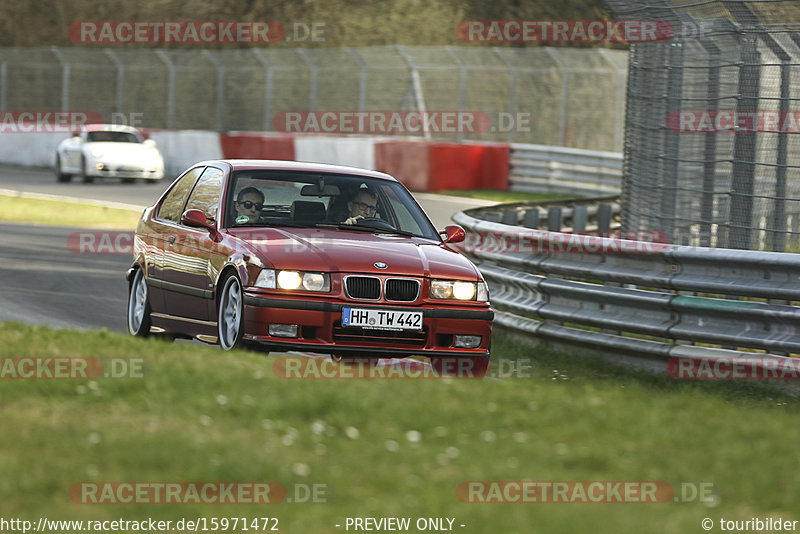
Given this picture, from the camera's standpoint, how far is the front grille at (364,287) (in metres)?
8.98

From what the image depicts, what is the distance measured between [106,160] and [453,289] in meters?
22.9

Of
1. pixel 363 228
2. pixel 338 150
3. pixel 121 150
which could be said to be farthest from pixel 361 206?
pixel 121 150

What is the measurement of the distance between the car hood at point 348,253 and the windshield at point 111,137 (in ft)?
75.0

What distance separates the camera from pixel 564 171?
95.4ft

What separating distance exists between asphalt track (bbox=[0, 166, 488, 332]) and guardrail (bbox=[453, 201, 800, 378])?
3263mm

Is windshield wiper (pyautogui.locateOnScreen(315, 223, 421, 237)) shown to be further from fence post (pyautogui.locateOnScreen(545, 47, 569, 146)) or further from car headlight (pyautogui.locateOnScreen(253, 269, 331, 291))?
fence post (pyautogui.locateOnScreen(545, 47, 569, 146))

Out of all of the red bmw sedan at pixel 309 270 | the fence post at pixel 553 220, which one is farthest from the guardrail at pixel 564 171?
the red bmw sedan at pixel 309 270

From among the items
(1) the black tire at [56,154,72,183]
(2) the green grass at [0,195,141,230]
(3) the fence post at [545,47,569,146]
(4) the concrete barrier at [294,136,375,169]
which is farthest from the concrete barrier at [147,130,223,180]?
(3) the fence post at [545,47,569,146]

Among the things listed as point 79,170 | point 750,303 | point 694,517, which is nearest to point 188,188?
point 750,303

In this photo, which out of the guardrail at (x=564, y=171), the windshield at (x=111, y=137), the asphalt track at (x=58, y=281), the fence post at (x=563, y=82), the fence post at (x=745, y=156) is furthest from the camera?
the fence post at (x=563, y=82)

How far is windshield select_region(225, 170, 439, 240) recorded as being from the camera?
9.97 m

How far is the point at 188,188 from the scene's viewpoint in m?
10.8

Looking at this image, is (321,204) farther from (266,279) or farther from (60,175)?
(60,175)

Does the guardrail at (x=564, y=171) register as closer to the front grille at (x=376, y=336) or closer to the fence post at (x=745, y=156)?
the fence post at (x=745, y=156)
